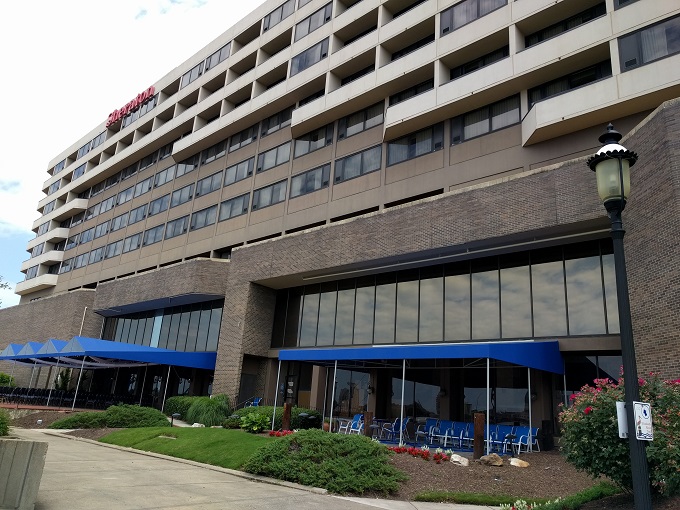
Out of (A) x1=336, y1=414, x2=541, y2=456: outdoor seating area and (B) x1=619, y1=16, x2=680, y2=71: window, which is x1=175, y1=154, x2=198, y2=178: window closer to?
(A) x1=336, y1=414, x2=541, y2=456: outdoor seating area

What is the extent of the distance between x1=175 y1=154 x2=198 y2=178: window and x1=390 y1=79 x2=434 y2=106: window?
1876 cm

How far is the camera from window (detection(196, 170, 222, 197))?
3828 cm

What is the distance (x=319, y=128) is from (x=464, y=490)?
974 inches

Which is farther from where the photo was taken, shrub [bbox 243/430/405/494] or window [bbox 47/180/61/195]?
window [bbox 47/180/61/195]

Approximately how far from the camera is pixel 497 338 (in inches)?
792

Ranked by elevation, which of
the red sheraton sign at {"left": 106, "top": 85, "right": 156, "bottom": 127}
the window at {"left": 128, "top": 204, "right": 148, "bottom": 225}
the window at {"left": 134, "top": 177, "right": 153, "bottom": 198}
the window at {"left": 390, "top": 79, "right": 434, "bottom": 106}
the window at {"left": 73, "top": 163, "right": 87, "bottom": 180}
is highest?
the red sheraton sign at {"left": 106, "top": 85, "right": 156, "bottom": 127}

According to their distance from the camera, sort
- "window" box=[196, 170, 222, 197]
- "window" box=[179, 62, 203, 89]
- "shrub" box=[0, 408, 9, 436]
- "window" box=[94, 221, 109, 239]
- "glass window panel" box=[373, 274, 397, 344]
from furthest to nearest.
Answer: "window" box=[94, 221, 109, 239] → "window" box=[179, 62, 203, 89] → "window" box=[196, 170, 222, 197] → "glass window panel" box=[373, 274, 397, 344] → "shrub" box=[0, 408, 9, 436]

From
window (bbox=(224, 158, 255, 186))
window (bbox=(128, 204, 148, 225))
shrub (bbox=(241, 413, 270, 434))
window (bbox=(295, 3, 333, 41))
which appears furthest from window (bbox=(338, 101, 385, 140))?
window (bbox=(128, 204, 148, 225))

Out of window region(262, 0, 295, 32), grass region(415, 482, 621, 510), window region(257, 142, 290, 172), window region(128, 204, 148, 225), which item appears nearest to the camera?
grass region(415, 482, 621, 510)

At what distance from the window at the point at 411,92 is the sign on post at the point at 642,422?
78.3 feet

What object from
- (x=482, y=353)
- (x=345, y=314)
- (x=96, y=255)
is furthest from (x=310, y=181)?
(x=96, y=255)

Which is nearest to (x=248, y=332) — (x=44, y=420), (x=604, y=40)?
(x=44, y=420)

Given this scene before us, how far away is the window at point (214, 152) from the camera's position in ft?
130

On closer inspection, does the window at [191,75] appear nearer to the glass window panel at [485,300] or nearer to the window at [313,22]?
the window at [313,22]
